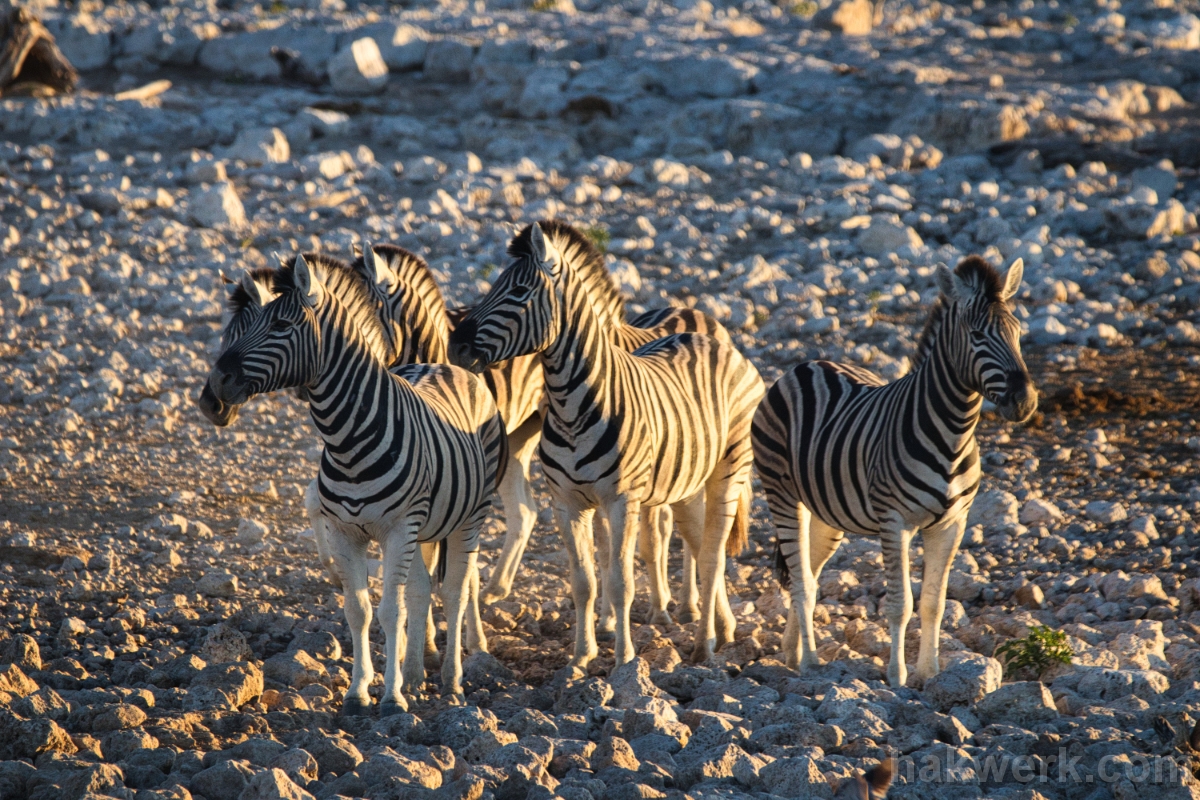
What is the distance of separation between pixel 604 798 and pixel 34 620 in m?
3.83

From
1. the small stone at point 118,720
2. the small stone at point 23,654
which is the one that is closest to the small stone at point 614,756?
the small stone at point 118,720

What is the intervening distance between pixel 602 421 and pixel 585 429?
0.32ft

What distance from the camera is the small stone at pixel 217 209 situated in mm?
13406

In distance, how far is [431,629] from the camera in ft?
21.4

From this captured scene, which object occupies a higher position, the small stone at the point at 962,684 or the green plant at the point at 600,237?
the green plant at the point at 600,237

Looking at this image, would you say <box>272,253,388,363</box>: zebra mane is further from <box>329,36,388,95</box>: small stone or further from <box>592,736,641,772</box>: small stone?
<box>329,36,388,95</box>: small stone

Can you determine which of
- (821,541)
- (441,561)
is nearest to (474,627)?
(441,561)

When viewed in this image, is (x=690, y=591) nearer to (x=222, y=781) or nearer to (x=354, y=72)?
(x=222, y=781)

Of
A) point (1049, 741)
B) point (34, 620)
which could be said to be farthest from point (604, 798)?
point (34, 620)

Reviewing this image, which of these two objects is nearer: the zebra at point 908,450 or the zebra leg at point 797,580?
the zebra at point 908,450

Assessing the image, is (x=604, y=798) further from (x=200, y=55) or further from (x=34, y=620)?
(x=200, y=55)

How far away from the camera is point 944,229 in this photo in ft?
44.8

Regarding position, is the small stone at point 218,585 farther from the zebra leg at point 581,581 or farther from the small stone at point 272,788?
the small stone at point 272,788

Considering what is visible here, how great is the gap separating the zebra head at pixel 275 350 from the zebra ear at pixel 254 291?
4cm
